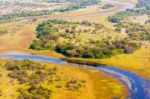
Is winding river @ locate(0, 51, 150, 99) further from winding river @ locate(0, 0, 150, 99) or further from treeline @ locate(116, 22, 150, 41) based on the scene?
treeline @ locate(116, 22, 150, 41)

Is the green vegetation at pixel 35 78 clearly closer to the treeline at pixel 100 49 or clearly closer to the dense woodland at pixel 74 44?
the treeline at pixel 100 49

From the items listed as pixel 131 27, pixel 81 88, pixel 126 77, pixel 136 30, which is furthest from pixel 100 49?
pixel 131 27

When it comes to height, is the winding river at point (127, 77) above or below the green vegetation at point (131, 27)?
below

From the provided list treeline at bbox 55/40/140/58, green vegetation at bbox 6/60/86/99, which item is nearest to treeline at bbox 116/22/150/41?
treeline at bbox 55/40/140/58

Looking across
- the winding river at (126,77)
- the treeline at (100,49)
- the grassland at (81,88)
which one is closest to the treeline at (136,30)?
the treeline at (100,49)

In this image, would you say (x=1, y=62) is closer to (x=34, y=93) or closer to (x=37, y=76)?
(x=37, y=76)
